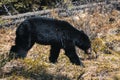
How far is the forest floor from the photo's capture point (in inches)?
295

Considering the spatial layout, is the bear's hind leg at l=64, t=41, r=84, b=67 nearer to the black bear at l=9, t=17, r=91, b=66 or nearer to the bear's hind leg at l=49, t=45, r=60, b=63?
the black bear at l=9, t=17, r=91, b=66

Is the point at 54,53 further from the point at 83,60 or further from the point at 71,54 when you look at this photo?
the point at 83,60

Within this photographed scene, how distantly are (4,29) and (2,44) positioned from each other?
1.05 metres

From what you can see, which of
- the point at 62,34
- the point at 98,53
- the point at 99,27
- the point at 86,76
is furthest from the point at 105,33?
the point at 86,76

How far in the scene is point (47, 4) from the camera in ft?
41.1

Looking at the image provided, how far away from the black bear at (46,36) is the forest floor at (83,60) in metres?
0.23

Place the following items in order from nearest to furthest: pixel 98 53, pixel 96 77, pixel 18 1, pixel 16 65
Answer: pixel 96 77 → pixel 16 65 → pixel 98 53 → pixel 18 1

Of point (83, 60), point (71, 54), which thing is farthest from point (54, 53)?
point (83, 60)

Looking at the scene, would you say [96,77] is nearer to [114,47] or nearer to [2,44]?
Result: [114,47]

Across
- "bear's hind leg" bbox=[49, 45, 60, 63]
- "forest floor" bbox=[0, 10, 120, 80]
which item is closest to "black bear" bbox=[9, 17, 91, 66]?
"bear's hind leg" bbox=[49, 45, 60, 63]

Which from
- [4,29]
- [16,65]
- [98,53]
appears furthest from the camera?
[4,29]

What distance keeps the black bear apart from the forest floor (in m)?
0.23

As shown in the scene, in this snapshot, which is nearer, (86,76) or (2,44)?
(86,76)

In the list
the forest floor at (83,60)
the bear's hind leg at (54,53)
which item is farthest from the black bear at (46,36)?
the forest floor at (83,60)
